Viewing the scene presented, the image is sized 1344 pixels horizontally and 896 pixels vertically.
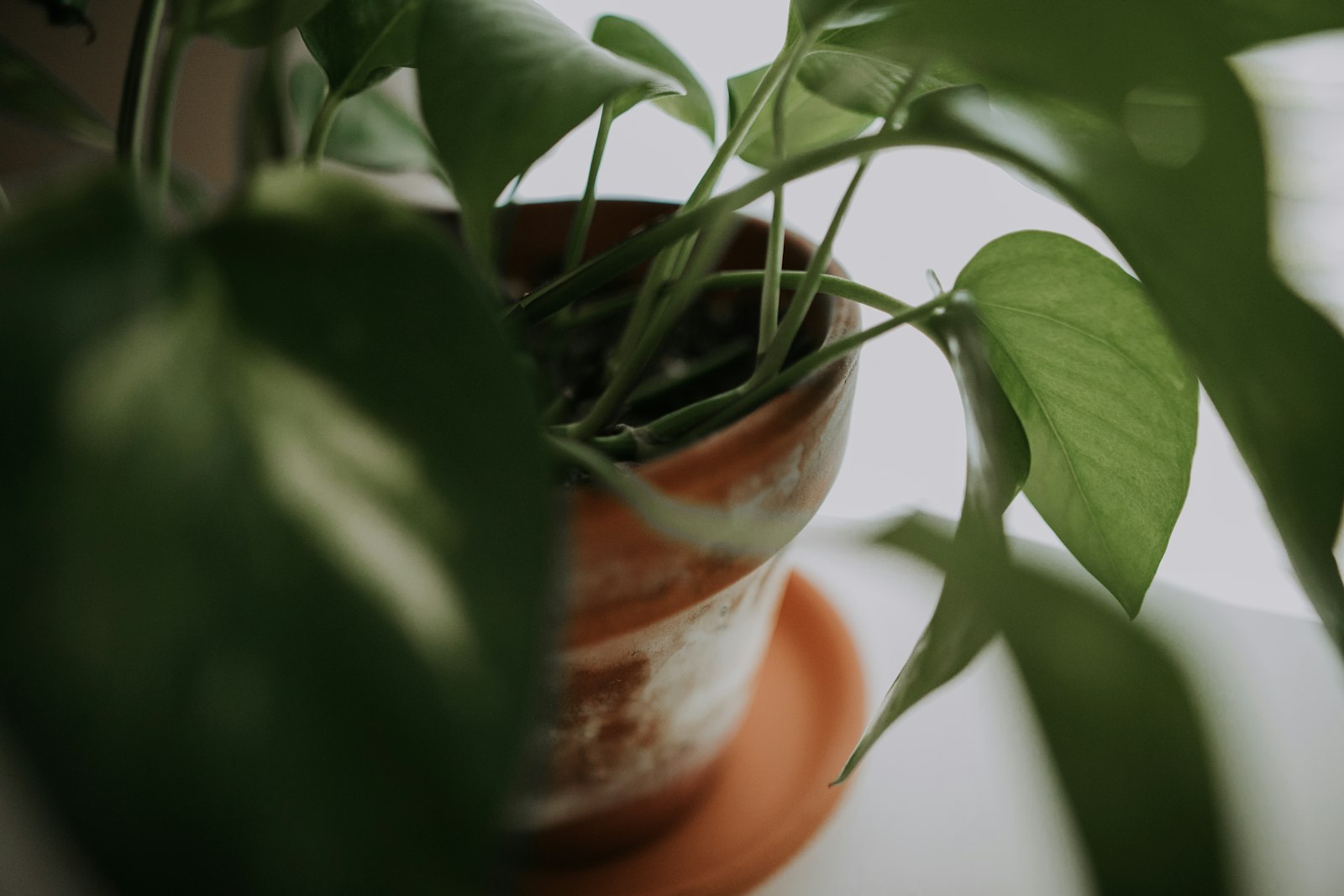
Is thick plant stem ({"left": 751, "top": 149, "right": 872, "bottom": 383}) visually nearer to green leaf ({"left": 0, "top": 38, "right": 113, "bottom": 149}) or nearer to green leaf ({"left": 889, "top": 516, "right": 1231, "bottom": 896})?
green leaf ({"left": 889, "top": 516, "right": 1231, "bottom": 896})

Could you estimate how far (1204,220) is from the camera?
10cm

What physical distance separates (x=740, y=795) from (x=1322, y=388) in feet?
0.92

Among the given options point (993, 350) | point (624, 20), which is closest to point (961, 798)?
point (993, 350)

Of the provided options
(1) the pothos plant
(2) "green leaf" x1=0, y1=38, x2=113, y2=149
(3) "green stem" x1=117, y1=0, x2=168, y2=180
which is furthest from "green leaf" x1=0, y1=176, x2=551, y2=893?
(2) "green leaf" x1=0, y1=38, x2=113, y2=149

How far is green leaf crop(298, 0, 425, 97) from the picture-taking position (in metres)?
0.26

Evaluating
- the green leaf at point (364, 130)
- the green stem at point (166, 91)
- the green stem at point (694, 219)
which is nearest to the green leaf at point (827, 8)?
the green stem at point (694, 219)

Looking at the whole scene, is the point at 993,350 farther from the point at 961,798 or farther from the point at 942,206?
the point at 942,206

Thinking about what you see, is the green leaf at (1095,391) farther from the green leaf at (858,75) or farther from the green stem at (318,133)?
the green stem at (318,133)

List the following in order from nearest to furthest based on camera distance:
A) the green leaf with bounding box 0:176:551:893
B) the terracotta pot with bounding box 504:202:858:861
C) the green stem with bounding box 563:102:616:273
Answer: the green leaf with bounding box 0:176:551:893, the terracotta pot with bounding box 504:202:858:861, the green stem with bounding box 563:102:616:273

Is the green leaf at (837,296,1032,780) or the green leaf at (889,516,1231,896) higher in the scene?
the green leaf at (889,516,1231,896)

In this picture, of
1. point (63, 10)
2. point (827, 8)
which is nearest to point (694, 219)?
point (827, 8)

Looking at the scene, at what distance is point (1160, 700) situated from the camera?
10cm

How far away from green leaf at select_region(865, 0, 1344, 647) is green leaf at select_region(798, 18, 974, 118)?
0.12 m

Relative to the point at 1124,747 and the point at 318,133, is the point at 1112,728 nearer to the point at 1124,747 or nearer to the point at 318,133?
the point at 1124,747
